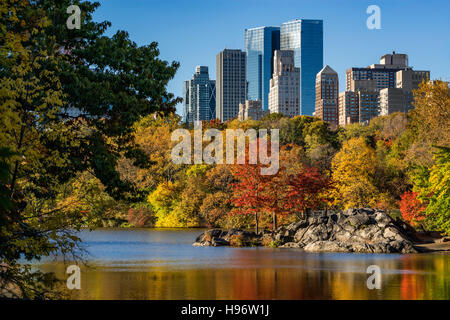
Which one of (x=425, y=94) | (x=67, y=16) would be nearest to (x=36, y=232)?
(x=67, y=16)

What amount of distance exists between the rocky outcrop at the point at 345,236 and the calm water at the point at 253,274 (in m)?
1.90

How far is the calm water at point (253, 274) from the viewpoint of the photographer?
1880cm

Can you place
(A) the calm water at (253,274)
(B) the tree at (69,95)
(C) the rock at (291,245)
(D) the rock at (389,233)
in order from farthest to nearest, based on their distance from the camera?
(C) the rock at (291,245) < (D) the rock at (389,233) < (A) the calm water at (253,274) < (B) the tree at (69,95)

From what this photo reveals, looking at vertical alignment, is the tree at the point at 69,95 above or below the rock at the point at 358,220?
above

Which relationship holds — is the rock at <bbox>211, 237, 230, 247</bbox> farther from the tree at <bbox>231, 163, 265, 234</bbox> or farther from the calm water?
the calm water

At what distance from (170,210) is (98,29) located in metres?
46.6

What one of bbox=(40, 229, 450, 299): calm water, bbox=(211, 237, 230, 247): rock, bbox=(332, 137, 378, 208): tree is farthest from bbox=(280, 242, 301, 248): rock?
bbox=(332, 137, 378, 208): tree

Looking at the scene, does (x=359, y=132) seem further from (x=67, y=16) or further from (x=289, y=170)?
(x=67, y=16)

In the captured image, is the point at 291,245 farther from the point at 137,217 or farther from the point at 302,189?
the point at 137,217

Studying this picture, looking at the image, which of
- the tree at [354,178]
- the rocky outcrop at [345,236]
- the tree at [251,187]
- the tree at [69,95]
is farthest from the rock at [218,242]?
the tree at [69,95]

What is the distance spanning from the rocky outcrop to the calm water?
190cm

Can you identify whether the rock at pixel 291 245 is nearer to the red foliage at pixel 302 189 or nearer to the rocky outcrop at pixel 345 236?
the rocky outcrop at pixel 345 236

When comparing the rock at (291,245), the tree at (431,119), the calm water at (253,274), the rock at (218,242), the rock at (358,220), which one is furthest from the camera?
the tree at (431,119)

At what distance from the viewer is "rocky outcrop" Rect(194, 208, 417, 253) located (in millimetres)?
34719
